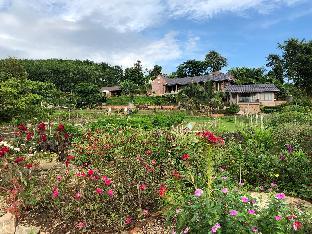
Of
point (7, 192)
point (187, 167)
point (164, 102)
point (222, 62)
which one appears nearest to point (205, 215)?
point (187, 167)

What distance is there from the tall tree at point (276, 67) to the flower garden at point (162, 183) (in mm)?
59366

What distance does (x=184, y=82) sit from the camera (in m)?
71.1

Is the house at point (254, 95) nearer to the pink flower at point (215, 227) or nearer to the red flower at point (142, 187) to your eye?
the red flower at point (142, 187)

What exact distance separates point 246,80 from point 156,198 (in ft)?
200

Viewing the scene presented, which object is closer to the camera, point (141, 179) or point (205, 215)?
point (205, 215)

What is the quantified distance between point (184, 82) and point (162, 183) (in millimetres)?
64592

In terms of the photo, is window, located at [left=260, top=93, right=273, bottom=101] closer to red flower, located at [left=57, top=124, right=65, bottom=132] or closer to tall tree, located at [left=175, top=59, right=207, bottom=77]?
tall tree, located at [left=175, top=59, right=207, bottom=77]

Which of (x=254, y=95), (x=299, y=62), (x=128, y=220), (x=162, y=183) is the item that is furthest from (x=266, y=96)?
(x=128, y=220)

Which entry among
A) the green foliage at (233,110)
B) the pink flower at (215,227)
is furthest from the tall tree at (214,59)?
the pink flower at (215,227)

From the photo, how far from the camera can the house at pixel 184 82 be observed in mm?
64562

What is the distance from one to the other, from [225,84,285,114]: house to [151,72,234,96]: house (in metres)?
4.72

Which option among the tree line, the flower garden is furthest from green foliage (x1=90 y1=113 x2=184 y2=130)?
the flower garden

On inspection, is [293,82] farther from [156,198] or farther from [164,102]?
[156,198]

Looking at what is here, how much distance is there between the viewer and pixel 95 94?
60.7 metres
